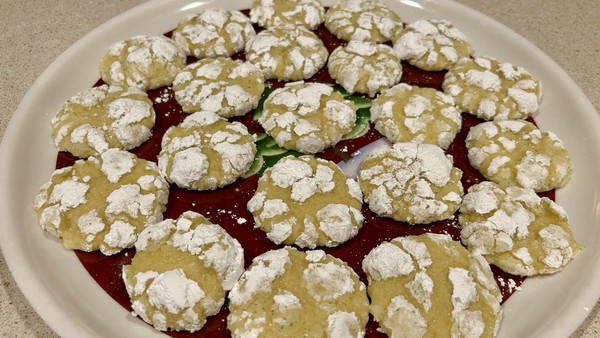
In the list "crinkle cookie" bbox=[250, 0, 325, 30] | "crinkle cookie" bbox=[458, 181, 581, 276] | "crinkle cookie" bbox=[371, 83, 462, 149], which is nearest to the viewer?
"crinkle cookie" bbox=[458, 181, 581, 276]

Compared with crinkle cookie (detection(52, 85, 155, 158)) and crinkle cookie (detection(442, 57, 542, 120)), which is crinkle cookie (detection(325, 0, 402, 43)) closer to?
crinkle cookie (detection(442, 57, 542, 120))

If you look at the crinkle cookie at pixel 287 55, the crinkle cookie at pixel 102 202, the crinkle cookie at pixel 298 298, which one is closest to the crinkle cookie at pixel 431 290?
the crinkle cookie at pixel 298 298

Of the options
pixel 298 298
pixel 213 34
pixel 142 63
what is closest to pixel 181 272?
pixel 298 298

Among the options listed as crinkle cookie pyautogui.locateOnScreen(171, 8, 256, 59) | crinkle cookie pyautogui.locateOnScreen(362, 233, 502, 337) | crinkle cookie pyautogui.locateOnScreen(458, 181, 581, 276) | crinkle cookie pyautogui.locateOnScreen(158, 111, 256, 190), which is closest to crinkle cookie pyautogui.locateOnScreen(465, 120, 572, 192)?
crinkle cookie pyautogui.locateOnScreen(458, 181, 581, 276)

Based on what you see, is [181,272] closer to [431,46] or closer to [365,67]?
[365,67]

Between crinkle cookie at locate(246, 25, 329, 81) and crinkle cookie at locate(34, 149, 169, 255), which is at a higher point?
crinkle cookie at locate(246, 25, 329, 81)

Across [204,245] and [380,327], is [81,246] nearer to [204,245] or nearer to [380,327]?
[204,245]

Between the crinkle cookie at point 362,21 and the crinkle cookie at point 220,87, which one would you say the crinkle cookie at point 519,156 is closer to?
the crinkle cookie at point 362,21

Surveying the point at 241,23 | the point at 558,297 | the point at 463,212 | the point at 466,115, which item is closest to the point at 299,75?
the point at 241,23
